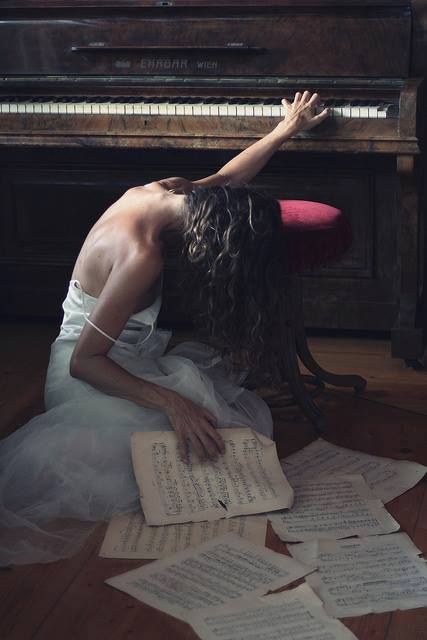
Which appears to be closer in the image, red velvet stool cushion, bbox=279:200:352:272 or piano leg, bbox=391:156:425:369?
red velvet stool cushion, bbox=279:200:352:272

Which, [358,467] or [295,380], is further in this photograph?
[295,380]

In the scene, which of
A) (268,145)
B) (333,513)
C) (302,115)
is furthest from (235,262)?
(302,115)

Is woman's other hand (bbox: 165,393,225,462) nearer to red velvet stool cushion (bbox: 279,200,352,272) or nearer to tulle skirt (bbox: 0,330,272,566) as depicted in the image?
tulle skirt (bbox: 0,330,272,566)

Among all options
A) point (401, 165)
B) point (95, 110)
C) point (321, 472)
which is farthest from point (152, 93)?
point (321, 472)

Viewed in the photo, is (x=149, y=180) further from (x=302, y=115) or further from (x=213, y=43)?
(x=302, y=115)

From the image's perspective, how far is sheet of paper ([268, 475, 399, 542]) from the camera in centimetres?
249

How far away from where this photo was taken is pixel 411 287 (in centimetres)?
344

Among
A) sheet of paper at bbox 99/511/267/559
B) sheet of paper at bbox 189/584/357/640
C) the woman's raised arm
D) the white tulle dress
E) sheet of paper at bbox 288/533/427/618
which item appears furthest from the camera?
the woman's raised arm

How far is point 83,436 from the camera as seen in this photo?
2.69m

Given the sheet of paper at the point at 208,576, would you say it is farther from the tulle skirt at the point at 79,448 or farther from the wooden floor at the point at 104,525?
the tulle skirt at the point at 79,448

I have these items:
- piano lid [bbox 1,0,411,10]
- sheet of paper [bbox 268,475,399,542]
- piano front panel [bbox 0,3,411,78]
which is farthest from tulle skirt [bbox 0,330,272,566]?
piano lid [bbox 1,0,411,10]

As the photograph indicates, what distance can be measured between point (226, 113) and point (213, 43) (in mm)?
308

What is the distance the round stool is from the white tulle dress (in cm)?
13

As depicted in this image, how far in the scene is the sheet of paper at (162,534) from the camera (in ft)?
7.93
